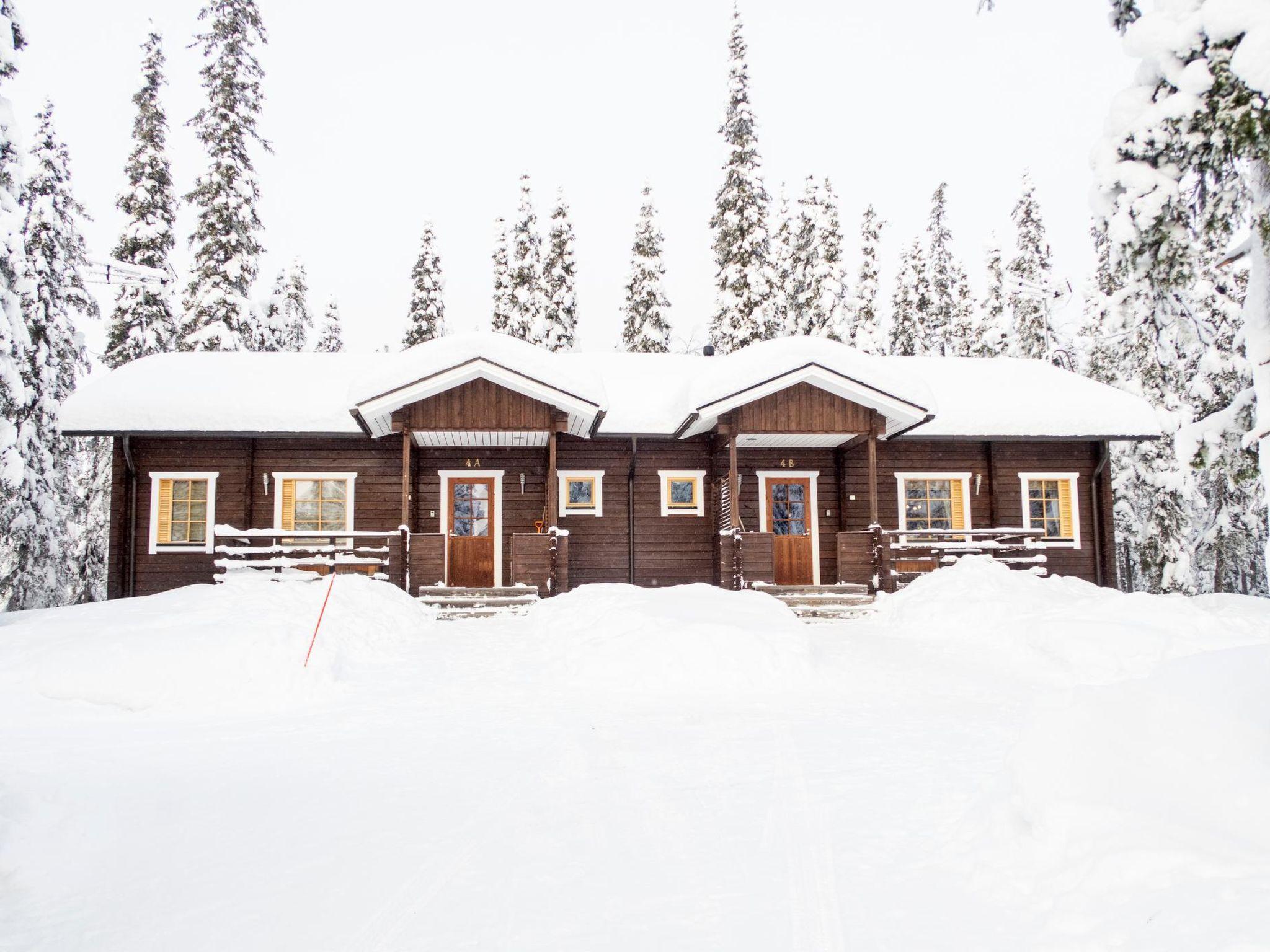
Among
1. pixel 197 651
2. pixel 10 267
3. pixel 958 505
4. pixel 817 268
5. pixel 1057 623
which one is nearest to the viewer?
pixel 197 651

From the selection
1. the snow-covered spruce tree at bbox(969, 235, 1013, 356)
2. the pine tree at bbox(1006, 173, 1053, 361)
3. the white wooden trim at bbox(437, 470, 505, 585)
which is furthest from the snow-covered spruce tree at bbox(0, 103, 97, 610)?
the snow-covered spruce tree at bbox(969, 235, 1013, 356)

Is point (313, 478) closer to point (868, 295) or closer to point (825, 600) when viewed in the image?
point (825, 600)

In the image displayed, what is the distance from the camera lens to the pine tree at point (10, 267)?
11312mm

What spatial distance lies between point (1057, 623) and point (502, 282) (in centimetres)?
2754

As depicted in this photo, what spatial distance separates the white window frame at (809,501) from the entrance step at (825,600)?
162 cm

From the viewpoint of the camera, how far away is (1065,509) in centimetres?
1617

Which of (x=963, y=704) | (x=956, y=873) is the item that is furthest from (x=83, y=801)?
(x=963, y=704)

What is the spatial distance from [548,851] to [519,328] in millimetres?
28327

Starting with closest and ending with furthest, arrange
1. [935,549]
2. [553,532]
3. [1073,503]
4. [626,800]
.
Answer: [626,800] → [553,532] → [935,549] → [1073,503]

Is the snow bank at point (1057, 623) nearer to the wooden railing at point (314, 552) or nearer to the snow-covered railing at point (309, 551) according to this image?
the wooden railing at point (314, 552)

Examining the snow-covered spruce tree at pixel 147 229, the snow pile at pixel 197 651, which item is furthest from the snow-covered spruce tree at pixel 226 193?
the snow pile at pixel 197 651

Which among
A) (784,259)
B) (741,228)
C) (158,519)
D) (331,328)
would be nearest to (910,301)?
(784,259)

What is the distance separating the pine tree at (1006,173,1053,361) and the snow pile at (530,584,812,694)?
23.5 m

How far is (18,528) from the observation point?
55.1 feet
